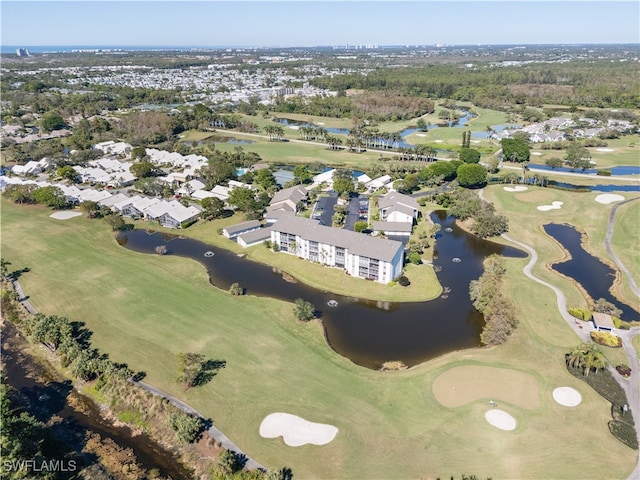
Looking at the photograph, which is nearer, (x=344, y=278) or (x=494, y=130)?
(x=344, y=278)

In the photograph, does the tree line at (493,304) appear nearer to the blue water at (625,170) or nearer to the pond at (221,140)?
the blue water at (625,170)

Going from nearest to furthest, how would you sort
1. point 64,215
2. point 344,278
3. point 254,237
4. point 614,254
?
point 344,278 < point 614,254 < point 254,237 < point 64,215

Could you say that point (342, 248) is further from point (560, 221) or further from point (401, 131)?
point (401, 131)

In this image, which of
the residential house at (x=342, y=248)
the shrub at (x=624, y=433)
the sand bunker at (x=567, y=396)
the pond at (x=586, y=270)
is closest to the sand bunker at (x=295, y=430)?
the sand bunker at (x=567, y=396)

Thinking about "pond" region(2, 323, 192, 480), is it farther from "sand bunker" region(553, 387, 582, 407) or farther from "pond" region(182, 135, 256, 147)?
"pond" region(182, 135, 256, 147)

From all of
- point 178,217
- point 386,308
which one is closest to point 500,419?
point 386,308

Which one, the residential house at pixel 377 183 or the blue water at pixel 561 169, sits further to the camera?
the blue water at pixel 561 169
